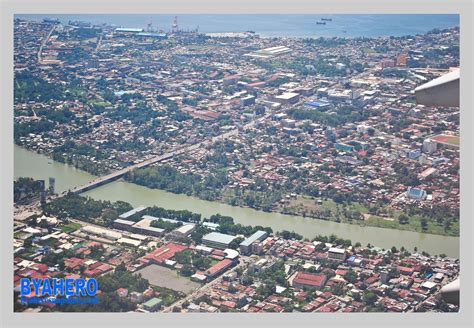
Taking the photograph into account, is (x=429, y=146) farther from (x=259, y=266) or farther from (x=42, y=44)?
(x=42, y=44)

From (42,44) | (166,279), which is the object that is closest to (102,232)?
(166,279)

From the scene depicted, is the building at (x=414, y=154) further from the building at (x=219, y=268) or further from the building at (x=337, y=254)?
the building at (x=219, y=268)

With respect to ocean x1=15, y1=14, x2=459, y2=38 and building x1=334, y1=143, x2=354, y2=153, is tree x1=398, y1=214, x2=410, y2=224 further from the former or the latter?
ocean x1=15, y1=14, x2=459, y2=38

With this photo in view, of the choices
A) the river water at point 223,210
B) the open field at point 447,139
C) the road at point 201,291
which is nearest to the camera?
the road at point 201,291

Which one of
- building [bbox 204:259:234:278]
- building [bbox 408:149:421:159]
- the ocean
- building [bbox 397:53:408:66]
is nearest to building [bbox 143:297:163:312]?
building [bbox 204:259:234:278]

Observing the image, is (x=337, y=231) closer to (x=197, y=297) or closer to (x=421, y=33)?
(x=197, y=297)

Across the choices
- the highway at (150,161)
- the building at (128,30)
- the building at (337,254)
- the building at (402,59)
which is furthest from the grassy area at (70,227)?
the building at (128,30)

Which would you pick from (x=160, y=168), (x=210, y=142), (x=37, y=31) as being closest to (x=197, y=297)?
(x=160, y=168)
